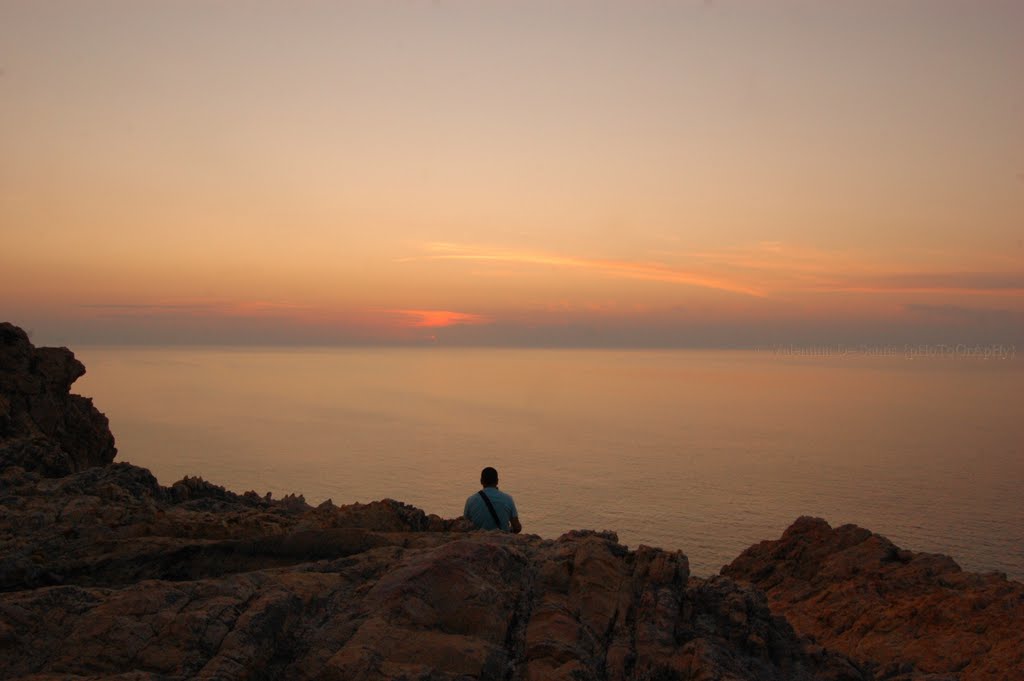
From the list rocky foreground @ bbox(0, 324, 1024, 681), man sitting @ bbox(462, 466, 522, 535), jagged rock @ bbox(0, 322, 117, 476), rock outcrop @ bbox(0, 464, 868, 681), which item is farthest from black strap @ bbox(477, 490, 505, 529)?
jagged rock @ bbox(0, 322, 117, 476)

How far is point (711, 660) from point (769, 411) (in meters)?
118

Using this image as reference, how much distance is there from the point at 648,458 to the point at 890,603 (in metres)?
54.8

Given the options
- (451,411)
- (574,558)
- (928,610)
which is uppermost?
(574,558)

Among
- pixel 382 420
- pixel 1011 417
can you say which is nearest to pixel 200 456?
pixel 382 420

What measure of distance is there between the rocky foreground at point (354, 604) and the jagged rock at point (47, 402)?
8020mm

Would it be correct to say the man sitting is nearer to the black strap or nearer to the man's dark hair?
the black strap

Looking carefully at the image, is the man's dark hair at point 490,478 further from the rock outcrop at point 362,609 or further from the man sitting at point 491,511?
the rock outcrop at point 362,609

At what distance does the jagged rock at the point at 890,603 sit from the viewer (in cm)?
1411

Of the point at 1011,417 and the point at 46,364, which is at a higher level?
the point at 46,364

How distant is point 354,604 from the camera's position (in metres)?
8.62

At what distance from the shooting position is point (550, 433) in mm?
92250

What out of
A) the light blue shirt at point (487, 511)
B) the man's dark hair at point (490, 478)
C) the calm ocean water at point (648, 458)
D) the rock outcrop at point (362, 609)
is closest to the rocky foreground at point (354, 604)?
the rock outcrop at point (362, 609)

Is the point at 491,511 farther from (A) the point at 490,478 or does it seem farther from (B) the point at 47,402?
(B) the point at 47,402

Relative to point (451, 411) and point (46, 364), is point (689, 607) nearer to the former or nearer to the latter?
point (46, 364)
